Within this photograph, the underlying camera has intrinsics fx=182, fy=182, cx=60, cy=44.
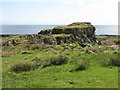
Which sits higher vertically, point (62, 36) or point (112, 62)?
point (62, 36)

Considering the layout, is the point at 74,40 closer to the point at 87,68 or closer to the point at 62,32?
the point at 62,32

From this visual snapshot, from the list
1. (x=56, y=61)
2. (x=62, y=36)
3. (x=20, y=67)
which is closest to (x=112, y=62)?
(x=56, y=61)

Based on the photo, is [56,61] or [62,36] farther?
[62,36]

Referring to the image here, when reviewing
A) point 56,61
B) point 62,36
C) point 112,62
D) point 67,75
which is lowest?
point 67,75

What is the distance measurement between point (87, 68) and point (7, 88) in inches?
300

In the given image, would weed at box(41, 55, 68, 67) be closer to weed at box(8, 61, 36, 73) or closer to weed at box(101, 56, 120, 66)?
weed at box(8, 61, 36, 73)

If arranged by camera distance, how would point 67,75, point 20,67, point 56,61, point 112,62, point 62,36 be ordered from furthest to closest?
point 62,36 → point 56,61 → point 20,67 → point 112,62 → point 67,75

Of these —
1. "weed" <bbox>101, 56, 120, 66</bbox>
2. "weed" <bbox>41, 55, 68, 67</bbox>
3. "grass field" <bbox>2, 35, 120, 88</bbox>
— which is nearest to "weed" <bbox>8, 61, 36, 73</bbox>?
"grass field" <bbox>2, 35, 120, 88</bbox>

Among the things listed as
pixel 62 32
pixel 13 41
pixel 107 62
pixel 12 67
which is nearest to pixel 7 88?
pixel 12 67

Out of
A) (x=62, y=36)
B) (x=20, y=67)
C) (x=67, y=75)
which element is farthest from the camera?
Result: (x=62, y=36)

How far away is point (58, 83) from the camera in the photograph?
12.9m

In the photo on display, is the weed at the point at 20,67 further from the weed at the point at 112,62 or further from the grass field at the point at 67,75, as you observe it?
the weed at the point at 112,62

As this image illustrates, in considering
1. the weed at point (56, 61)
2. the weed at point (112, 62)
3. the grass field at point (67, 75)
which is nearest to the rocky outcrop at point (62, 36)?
the weed at point (56, 61)

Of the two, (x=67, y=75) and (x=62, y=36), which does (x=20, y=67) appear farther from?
(x=62, y=36)
